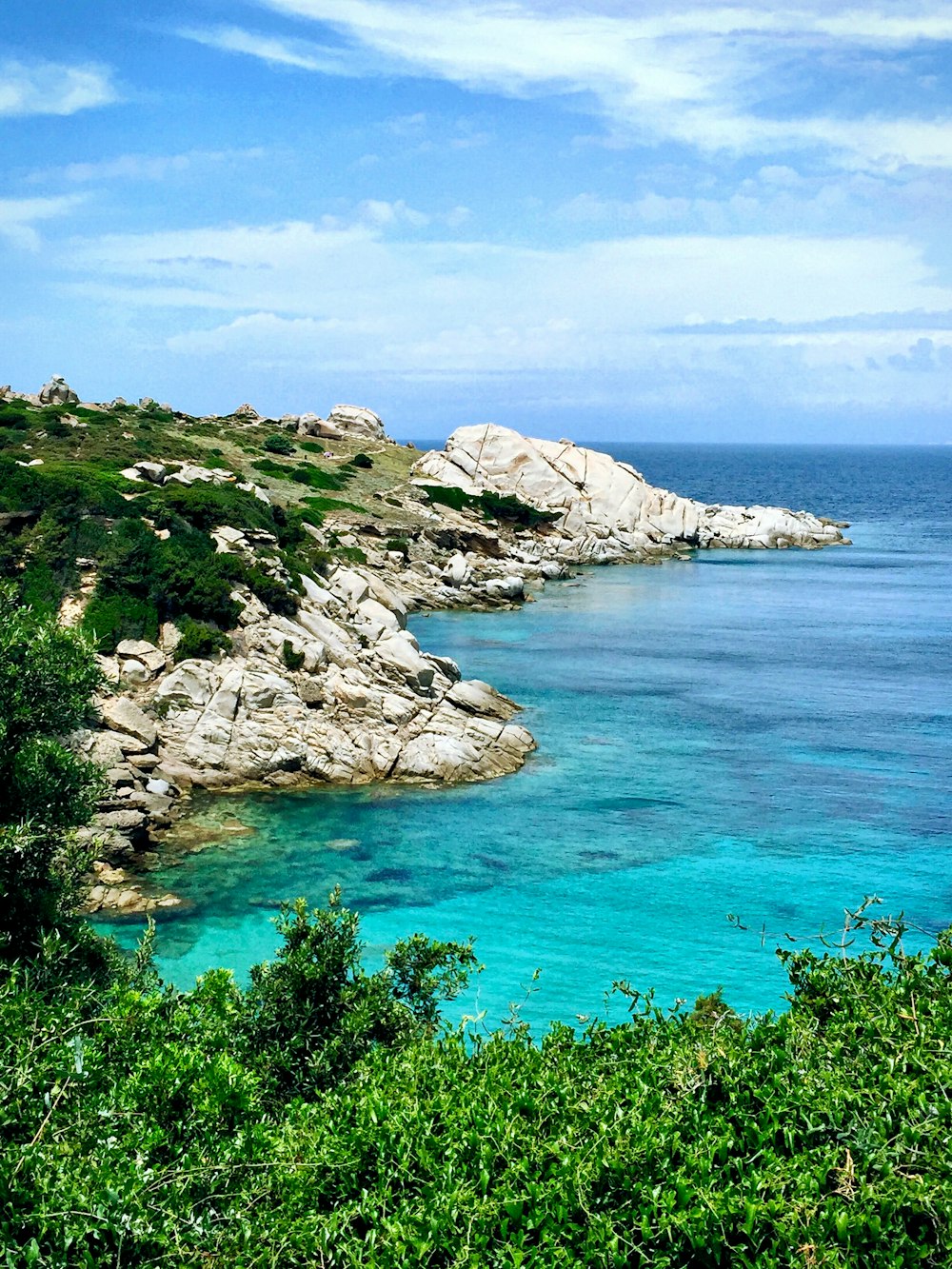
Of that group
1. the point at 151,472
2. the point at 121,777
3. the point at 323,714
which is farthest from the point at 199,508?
the point at 121,777

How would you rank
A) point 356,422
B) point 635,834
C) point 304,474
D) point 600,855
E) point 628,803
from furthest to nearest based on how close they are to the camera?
1. point 356,422
2. point 304,474
3. point 628,803
4. point 635,834
5. point 600,855

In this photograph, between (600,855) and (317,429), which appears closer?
(600,855)

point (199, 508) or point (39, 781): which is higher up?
point (199, 508)

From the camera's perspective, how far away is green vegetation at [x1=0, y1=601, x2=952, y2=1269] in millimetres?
9211

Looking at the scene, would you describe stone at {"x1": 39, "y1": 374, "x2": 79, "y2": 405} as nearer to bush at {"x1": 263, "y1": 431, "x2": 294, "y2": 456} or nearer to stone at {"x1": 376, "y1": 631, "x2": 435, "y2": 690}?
bush at {"x1": 263, "y1": 431, "x2": 294, "y2": 456}

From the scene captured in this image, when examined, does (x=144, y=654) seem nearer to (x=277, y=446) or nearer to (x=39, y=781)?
(x=39, y=781)

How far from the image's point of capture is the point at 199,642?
4322 centimetres

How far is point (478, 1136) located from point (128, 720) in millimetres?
30535

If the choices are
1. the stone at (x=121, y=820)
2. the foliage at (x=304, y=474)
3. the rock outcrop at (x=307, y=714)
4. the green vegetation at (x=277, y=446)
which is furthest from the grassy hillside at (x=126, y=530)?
the green vegetation at (x=277, y=446)

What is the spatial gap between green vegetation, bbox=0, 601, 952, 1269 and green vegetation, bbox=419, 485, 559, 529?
82.4 metres

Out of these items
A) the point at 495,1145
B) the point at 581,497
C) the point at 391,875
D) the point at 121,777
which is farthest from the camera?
the point at 581,497

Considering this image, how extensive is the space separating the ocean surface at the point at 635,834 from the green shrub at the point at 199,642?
7.57 meters

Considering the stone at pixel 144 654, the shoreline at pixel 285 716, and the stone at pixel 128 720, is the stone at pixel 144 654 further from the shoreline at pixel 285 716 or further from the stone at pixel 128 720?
the stone at pixel 128 720

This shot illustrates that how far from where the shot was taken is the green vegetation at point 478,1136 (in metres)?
9.21
